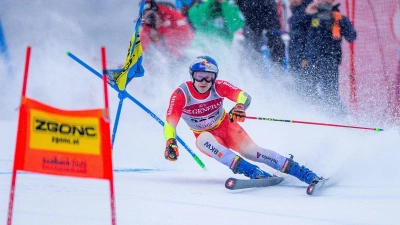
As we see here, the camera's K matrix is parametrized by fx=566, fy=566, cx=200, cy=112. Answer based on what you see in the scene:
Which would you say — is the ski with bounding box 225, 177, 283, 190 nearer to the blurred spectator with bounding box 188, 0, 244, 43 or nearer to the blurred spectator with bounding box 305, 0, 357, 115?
the blurred spectator with bounding box 305, 0, 357, 115

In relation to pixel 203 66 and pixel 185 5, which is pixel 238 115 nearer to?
pixel 203 66

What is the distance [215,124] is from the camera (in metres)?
4.87

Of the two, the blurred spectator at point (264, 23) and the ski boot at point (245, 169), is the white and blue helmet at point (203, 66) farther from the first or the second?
the blurred spectator at point (264, 23)

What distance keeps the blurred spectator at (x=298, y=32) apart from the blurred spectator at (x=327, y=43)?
56 millimetres

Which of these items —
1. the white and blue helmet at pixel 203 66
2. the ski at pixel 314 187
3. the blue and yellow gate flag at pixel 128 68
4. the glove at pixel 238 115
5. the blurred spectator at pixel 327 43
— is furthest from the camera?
the blurred spectator at pixel 327 43

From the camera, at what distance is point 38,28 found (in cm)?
904

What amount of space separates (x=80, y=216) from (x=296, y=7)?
4659 millimetres

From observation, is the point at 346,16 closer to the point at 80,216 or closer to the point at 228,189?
the point at 228,189

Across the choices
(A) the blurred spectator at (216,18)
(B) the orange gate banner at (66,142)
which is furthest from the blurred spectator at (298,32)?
(B) the orange gate banner at (66,142)

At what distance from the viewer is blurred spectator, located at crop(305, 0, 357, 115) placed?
6828 mm

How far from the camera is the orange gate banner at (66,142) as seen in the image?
250 cm

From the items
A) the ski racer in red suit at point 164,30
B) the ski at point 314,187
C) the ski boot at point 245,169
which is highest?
the ski racer in red suit at point 164,30

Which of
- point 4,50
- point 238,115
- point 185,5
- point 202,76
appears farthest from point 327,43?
point 4,50

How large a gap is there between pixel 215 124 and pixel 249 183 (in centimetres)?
84
